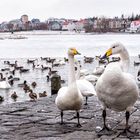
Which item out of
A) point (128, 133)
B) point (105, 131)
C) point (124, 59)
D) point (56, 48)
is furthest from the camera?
point (56, 48)

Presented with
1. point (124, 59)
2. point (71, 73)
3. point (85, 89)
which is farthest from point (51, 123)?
point (85, 89)

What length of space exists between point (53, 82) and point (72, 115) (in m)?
4.93

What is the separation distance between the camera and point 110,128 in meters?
8.30

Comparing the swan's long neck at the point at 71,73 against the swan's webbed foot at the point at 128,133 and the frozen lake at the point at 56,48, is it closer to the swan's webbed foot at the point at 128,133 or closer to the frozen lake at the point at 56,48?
the swan's webbed foot at the point at 128,133

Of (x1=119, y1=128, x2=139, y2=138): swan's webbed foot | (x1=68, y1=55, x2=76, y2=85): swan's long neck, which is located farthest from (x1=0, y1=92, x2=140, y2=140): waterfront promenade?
(x1=68, y1=55, x2=76, y2=85): swan's long neck

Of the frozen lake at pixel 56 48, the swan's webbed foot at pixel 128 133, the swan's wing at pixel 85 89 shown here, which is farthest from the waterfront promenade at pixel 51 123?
the frozen lake at pixel 56 48

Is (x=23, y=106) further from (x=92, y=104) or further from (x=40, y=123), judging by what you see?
(x=40, y=123)

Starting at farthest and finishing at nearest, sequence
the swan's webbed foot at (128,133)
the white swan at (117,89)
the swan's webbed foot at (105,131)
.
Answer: the swan's webbed foot at (105,131)
the swan's webbed foot at (128,133)
the white swan at (117,89)

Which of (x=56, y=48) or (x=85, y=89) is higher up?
(x=85, y=89)

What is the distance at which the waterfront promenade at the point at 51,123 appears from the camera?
788 centimetres

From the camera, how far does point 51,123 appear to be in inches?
357

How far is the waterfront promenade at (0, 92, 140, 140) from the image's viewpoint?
7.88m

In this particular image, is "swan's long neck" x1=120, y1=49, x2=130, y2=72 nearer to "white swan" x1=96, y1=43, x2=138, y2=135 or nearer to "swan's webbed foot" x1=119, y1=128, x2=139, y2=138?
"white swan" x1=96, y1=43, x2=138, y2=135

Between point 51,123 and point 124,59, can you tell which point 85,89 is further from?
point 124,59
